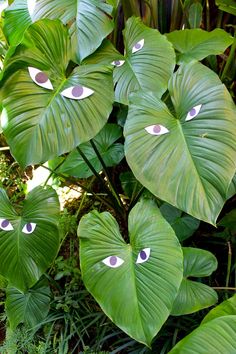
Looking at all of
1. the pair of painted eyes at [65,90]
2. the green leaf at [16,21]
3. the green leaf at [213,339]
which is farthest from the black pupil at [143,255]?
the green leaf at [16,21]

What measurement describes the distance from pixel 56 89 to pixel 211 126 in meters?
0.36

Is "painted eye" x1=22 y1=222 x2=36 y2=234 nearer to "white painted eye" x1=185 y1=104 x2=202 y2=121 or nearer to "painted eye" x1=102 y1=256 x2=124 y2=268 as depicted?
"painted eye" x1=102 y1=256 x2=124 y2=268

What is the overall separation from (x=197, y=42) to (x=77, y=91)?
19.0 inches

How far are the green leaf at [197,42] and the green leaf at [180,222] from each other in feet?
1.40

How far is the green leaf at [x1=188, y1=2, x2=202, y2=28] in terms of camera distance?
1.40 meters

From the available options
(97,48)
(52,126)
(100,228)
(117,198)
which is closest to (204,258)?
(100,228)

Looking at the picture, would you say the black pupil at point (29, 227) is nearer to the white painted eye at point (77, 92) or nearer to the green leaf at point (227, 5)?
the white painted eye at point (77, 92)

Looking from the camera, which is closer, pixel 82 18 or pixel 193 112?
pixel 193 112

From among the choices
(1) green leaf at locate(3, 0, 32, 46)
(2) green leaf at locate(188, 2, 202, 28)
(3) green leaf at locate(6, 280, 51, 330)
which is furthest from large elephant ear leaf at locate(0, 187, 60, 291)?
(2) green leaf at locate(188, 2, 202, 28)

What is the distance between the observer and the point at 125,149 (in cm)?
94

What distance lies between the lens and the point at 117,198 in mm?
1368

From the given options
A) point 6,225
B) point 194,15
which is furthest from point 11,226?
point 194,15

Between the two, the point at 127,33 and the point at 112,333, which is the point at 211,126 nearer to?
the point at 127,33

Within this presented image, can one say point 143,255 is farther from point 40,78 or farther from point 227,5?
point 227,5
